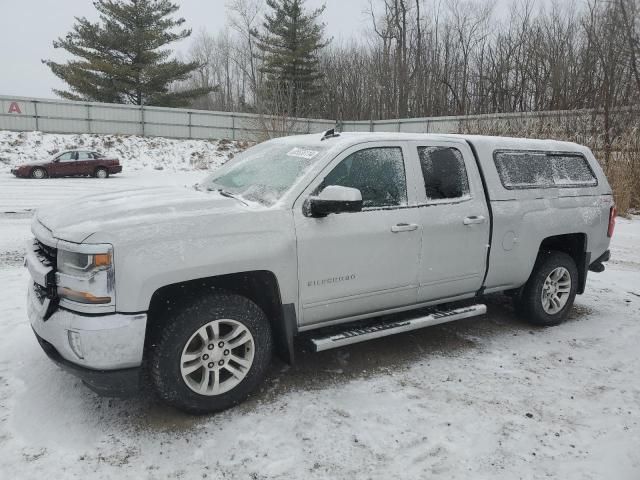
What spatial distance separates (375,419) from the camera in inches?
130

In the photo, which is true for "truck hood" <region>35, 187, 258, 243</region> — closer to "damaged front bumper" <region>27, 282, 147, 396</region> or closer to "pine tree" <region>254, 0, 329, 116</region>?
"damaged front bumper" <region>27, 282, 147, 396</region>

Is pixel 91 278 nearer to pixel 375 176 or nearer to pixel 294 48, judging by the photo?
pixel 375 176

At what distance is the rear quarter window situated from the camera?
463 centimetres

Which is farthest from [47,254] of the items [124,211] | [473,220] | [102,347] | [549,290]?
[549,290]

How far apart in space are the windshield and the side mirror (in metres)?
0.32

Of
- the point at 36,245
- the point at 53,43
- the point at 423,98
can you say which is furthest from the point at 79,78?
the point at 36,245

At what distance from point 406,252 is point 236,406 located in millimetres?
1721

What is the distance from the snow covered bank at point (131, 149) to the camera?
26672 millimetres

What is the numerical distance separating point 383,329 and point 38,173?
71.6ft

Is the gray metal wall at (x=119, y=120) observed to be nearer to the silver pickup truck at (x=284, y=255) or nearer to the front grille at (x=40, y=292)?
the silver pickup truck at (x=284, y=255)

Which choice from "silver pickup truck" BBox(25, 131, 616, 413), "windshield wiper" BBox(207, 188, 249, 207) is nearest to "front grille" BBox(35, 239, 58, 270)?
"silver pickup truck" BBox(25, 131, 616, 413)

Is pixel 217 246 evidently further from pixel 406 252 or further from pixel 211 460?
pixel 406 252

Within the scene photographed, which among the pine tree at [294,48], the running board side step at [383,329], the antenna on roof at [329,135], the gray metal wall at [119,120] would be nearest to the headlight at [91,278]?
the running board side step at [383,329]

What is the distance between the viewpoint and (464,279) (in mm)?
4336
